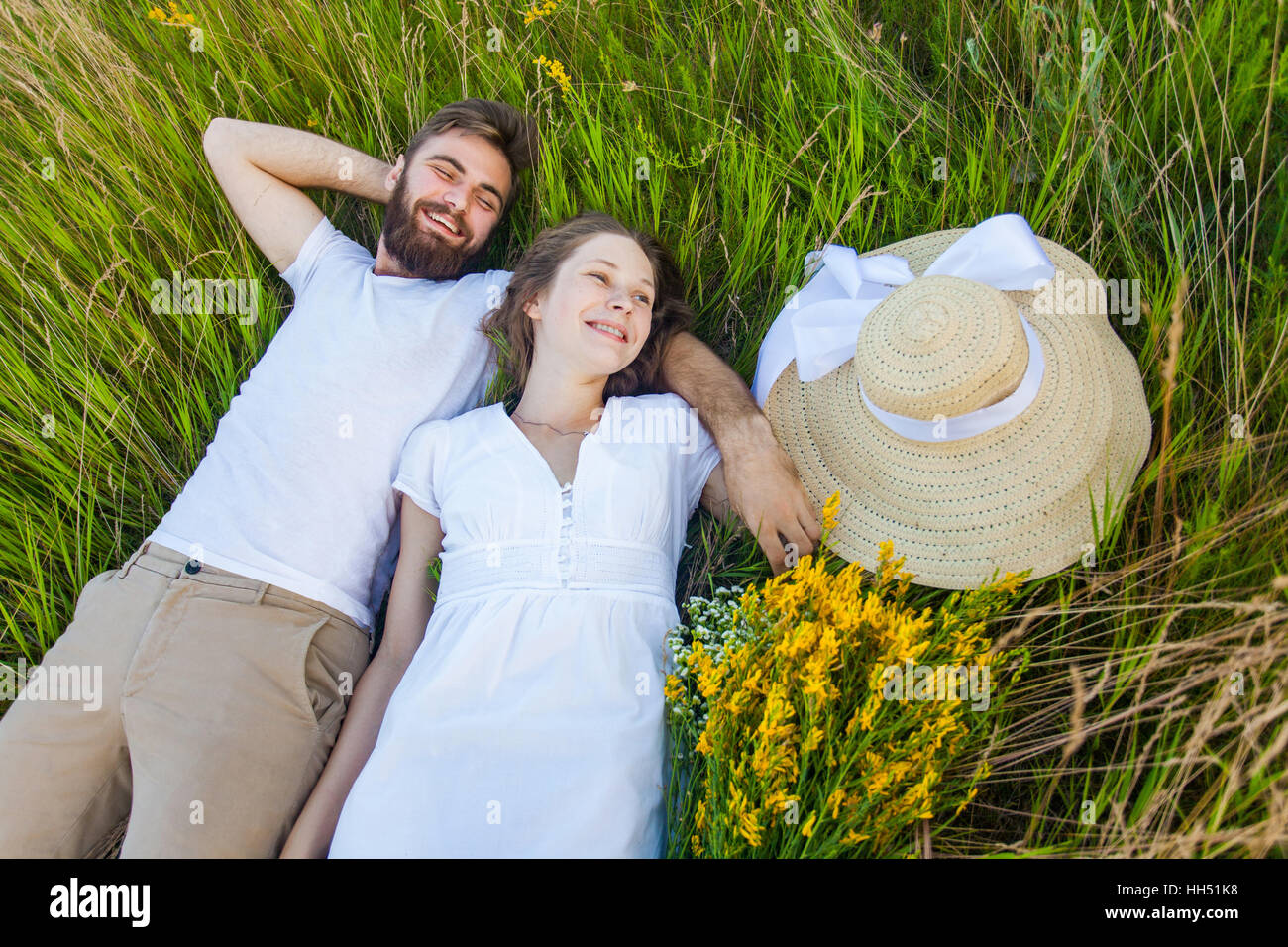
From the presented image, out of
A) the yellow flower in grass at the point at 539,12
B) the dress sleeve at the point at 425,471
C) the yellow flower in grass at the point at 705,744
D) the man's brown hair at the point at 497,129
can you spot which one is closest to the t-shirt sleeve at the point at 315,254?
the man's brown hair at the point at 497,129

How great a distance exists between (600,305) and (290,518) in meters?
1.36

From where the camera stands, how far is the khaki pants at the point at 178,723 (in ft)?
7.98

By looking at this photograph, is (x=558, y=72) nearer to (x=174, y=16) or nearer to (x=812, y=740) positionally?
(x=174, y=16)

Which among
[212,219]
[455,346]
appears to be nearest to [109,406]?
[212,219]

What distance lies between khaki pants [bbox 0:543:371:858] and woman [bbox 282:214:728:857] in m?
0.15

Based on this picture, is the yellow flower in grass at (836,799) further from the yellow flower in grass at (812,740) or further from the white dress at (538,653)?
the white dress at (538,653)

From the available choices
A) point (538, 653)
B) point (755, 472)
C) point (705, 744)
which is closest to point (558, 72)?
point (755, 472)

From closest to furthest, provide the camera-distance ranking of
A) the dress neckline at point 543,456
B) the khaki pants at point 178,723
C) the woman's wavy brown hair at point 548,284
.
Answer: the khaki pants at point 178,723 < the dress neckline at point 543,456 < the woman's wavy brown hair at point 548,284

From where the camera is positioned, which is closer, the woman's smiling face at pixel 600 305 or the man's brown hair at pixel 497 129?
the woman's smiling face at pixel 600 305

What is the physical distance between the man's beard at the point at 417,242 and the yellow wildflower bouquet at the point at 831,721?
1.94 meters

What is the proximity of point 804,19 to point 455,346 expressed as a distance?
1989 mm

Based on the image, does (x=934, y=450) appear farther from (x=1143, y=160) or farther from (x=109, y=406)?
(x=109, y=406)

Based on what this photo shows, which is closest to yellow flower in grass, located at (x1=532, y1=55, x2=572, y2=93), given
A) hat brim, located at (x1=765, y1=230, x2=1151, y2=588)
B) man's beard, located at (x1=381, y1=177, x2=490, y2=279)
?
man's beard, located at (x1=381, y1=177, x2=490, y2=279)

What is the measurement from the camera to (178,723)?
252 cm
